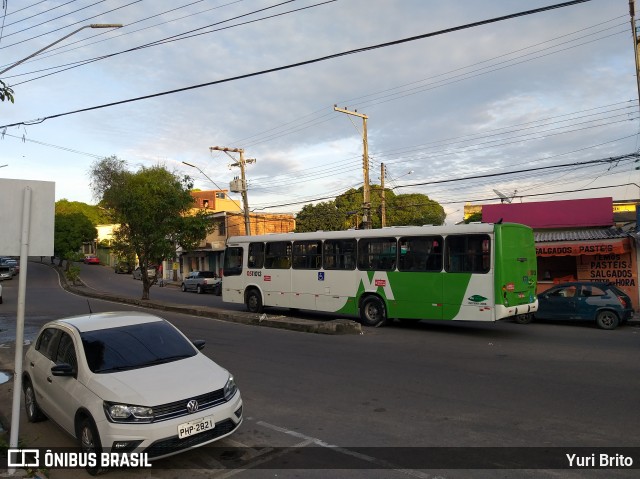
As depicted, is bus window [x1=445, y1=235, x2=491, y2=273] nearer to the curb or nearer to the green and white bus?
the green and white bus

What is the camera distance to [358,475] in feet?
15.8

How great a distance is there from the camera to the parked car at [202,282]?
36281 millimetres

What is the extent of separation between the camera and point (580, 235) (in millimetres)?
22016

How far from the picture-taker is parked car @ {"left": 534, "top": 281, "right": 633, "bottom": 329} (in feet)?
49.4

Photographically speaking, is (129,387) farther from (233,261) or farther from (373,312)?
(233,261)

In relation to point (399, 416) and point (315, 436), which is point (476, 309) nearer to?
point (399, 416)

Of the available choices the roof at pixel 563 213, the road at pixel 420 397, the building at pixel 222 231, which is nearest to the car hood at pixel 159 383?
the road at pixel 420 397

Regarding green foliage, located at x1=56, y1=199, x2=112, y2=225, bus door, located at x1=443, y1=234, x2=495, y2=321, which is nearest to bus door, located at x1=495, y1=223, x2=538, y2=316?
bus door, located at x1=443, y1=234, x2=495, y2=321

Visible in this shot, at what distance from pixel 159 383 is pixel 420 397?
4.01 m

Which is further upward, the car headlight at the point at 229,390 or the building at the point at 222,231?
the building at the point at 222,231

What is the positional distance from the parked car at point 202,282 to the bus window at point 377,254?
841 inches

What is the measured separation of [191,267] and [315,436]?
50315 millimetres

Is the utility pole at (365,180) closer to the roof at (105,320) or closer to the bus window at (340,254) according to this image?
the bus window at (340,254)

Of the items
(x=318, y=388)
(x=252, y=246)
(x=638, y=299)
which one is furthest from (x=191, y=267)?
(x=318, y=388)
